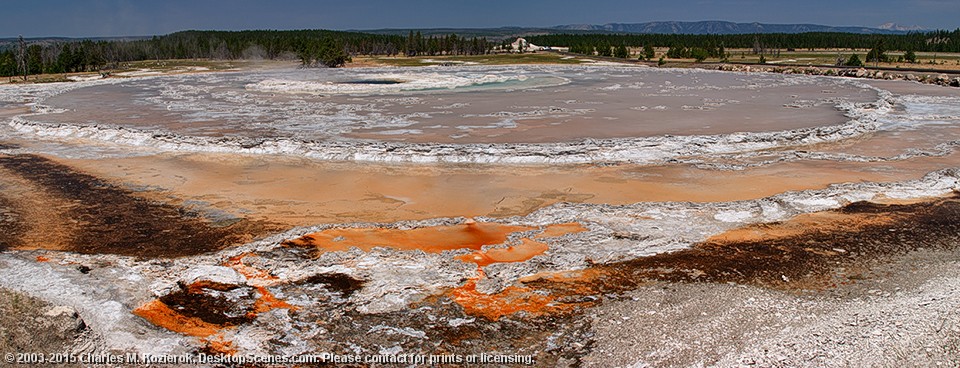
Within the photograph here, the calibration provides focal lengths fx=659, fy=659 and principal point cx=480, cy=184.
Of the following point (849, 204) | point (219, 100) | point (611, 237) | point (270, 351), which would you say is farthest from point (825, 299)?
point (219, 100)

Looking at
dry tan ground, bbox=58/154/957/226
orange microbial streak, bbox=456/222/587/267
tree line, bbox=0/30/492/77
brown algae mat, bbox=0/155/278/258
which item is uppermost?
tree line, bbox=0/30/492/77

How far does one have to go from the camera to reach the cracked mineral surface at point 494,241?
5.04 metres

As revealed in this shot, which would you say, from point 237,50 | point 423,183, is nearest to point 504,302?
point 423,183

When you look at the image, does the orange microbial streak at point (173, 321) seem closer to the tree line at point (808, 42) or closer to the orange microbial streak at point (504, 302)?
the orange microbial streak at point (504, 302)

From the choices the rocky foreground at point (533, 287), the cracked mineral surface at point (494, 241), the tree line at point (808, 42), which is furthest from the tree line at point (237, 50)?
the rocky foreground at point (533, 287)

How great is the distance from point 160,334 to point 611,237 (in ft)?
15.5

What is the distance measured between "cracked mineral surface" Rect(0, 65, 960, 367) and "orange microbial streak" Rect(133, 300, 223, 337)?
2cm

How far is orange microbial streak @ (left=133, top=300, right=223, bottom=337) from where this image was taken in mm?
5140

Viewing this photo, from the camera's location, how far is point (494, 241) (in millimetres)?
7547

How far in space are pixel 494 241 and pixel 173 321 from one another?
3491mm

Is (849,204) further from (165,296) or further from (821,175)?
(165,296)

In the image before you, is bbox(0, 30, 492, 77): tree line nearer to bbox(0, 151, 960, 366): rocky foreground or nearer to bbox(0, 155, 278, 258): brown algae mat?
bbox(0, 155, 278, 258): brown algae mat

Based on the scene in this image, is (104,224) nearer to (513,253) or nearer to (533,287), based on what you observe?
(513,253)

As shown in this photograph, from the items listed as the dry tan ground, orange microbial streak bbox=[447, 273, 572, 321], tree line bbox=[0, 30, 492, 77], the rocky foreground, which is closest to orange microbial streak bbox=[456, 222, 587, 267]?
the rocky foreground
